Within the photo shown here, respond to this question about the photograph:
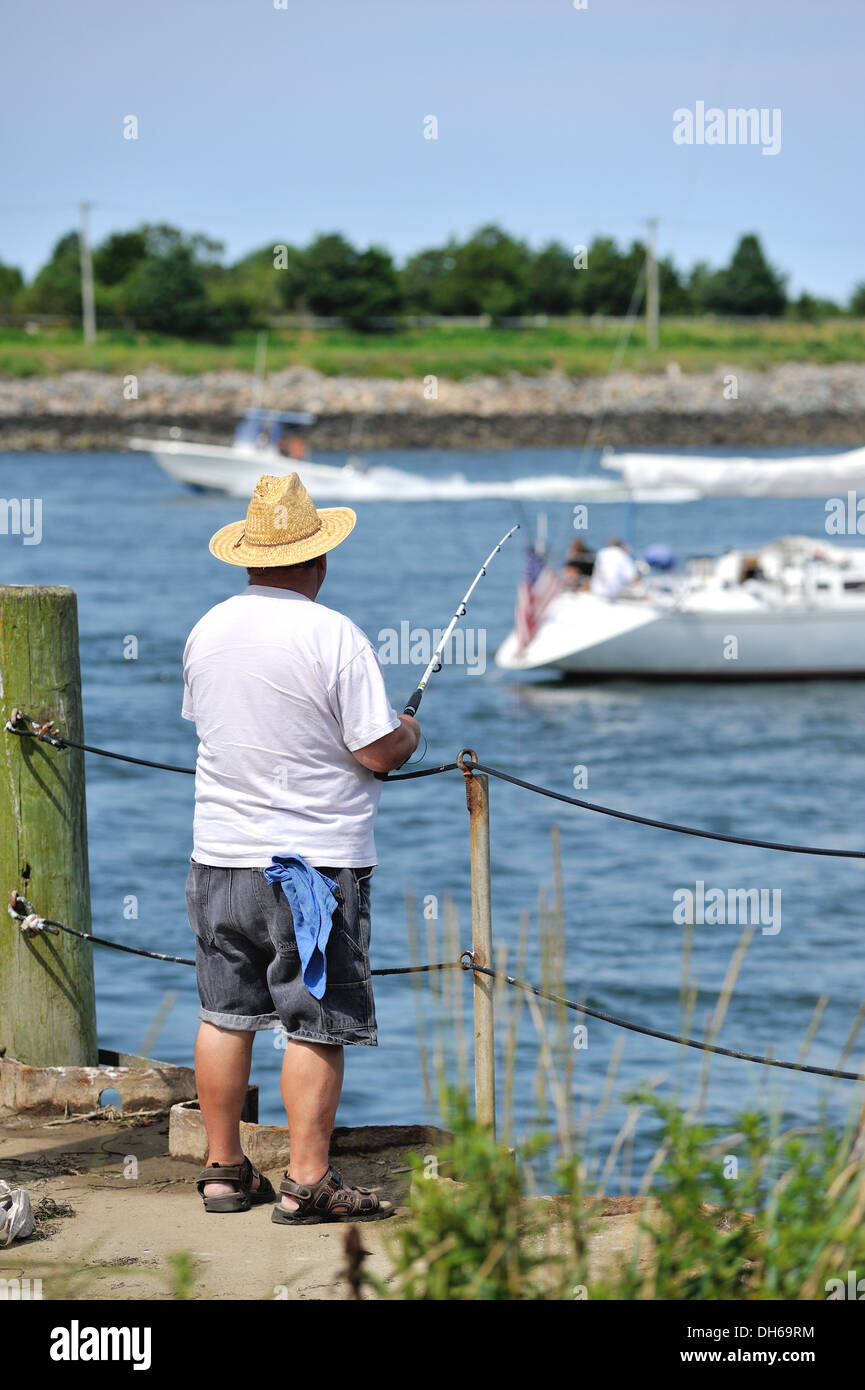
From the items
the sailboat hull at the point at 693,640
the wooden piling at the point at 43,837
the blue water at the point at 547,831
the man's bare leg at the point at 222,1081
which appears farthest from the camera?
the sailboat hull at the point at 693,640

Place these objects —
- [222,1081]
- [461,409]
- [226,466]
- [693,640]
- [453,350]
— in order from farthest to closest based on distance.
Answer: [453,350] → [461,409] → [226,466] → [693,640] → [222,1081]

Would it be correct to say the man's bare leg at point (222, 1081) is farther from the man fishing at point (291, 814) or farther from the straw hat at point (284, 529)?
the straw hat at point (284, 529)

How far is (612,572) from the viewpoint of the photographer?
23.4 metres

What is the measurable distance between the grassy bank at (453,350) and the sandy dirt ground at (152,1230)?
254 ft

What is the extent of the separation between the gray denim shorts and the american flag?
60.5ft

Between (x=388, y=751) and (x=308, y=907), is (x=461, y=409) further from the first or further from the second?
(x=308, y=907)

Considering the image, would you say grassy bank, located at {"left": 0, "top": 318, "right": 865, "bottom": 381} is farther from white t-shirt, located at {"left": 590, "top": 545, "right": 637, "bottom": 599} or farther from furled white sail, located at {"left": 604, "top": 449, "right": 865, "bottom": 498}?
furled white sail, located at {"left": 604, "top": 449, "right": 865, "bottom": 498}

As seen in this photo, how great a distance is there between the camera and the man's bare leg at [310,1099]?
12.8 feet

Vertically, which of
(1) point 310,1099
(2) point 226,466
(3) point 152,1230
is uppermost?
(2) point 226,466

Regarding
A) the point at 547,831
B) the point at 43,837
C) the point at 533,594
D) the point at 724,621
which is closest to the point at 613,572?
the point at 533,594

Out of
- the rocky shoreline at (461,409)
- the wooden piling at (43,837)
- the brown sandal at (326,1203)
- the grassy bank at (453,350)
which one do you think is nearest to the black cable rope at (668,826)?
the brown sandal at (326,1203)

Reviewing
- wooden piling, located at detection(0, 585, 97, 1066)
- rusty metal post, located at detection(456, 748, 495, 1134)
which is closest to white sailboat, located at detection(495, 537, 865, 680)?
wooden piling, located at detection(0, 585, 97, 1066)

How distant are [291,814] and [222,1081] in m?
0.66

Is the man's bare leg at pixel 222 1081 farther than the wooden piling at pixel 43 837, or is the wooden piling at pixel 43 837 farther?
the wooden piling at pixel 43 837
